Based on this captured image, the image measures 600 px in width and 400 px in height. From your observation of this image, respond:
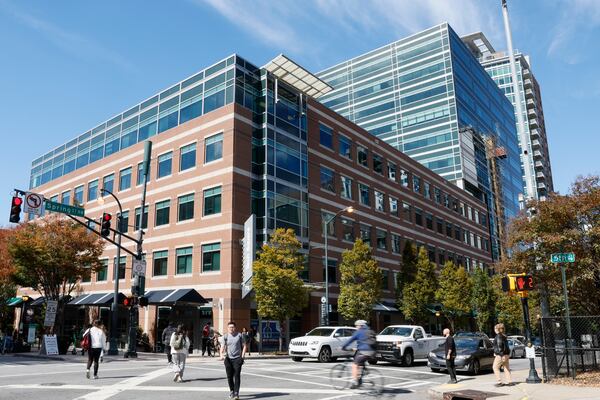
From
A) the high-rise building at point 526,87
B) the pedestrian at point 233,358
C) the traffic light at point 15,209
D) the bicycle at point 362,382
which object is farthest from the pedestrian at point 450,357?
the high-rise building at point 526,87

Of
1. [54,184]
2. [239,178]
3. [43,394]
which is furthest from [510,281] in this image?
[54,184]

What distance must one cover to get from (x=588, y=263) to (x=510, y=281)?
550 cm

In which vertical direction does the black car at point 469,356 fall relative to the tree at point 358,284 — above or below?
below

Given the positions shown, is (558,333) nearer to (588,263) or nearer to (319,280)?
(588,263)

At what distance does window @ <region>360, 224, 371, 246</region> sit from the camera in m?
44.2

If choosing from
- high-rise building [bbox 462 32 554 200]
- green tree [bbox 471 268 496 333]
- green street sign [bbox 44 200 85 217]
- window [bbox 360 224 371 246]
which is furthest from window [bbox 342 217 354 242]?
high-rise building [bbox 462 32 554 200]

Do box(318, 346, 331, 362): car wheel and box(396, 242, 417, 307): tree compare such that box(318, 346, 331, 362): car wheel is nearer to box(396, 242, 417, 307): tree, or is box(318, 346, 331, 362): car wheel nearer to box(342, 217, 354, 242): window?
box(342, 217, 354, 242): window

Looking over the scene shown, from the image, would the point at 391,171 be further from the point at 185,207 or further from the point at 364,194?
the point at 185,207

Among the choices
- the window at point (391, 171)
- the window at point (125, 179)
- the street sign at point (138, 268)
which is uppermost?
the window at point (391, 171)

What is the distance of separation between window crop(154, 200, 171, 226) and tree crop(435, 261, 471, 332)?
957 inches

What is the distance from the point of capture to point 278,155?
35844mm

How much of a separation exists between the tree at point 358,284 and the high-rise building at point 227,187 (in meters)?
1.98

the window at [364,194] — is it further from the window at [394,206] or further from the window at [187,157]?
the window at [187,157]

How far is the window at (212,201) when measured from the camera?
110 feet
